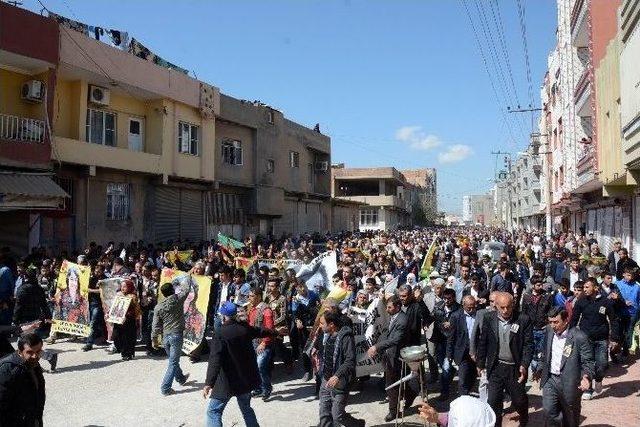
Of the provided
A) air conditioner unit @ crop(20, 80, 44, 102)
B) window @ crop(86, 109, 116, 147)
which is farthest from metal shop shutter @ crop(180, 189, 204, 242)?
air conditioner unit @ crop(20, 80, 44, 102)

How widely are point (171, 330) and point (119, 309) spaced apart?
2.44m

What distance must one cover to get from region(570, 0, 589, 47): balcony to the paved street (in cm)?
1609

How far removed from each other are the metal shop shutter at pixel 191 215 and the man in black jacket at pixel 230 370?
1783cm

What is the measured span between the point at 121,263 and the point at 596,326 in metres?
9.30

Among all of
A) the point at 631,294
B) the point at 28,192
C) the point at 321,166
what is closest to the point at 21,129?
the point at 28,192

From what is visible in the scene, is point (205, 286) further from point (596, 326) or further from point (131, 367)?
point (596, 326)

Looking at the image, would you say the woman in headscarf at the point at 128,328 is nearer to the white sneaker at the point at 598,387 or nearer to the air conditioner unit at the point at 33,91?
the white sneaker at the point at 598,387

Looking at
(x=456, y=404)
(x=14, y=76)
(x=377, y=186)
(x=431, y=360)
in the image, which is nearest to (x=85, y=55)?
(x=14, y=76)

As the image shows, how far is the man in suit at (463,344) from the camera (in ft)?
23.0

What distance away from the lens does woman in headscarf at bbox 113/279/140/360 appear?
9.94 metres

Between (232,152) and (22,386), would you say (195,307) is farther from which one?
(232,152)

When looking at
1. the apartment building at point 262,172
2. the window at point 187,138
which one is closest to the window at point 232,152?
the apartment building at point 262,172

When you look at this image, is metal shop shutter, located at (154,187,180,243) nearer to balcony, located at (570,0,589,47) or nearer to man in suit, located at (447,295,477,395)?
man in suit, located at (447,295,477,395)

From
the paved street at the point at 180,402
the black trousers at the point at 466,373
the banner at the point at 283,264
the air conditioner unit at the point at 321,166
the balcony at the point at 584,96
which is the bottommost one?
the paved street at the point at 180,402
